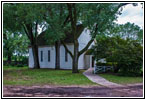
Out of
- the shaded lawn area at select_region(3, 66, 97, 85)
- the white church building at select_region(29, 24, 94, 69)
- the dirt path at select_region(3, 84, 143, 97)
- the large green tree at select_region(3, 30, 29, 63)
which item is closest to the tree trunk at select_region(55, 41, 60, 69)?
the white church building at select_region(29, 24, 94, 69)

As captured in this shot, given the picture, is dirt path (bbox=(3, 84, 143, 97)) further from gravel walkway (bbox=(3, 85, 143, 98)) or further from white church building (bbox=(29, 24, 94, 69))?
white church building (bbox=(29, 24, 94, 69))

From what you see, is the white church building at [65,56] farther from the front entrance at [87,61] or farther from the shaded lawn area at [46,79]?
the shaded lawn area at [46,79]

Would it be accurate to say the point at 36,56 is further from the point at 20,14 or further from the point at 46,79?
the point at 46,79

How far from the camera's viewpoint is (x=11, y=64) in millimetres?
43750

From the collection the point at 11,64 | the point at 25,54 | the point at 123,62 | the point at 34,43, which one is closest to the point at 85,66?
the point at 34,43

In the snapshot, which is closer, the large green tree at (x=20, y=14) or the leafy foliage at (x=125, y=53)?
the leafy foliage at (x=125, y=53)

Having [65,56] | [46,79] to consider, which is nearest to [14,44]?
[65,56]

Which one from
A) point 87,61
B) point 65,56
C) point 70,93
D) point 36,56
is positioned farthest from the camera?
point 36,56

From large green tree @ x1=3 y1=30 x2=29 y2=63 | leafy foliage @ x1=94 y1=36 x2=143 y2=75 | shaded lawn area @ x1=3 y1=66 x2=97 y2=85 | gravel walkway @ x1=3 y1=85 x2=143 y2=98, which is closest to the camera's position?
gravel walkway @ x1=3 y1=85 x2=143 y2=98

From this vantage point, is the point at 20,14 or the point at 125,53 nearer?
the point at 125,53

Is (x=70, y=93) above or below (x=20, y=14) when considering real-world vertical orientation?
below

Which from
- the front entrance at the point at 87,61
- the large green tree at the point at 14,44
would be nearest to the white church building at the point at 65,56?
the front entrance at the point at 87,61

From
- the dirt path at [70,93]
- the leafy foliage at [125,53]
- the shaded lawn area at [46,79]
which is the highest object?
the leafy foliage at [125,53]

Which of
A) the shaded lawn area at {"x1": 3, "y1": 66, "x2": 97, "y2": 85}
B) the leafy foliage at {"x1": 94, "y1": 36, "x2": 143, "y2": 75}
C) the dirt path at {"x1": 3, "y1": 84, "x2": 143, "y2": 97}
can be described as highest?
the leafy foliage at {"x1": 94, "y1": 36, "x2": 143, "y2": 75}
